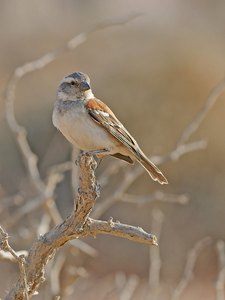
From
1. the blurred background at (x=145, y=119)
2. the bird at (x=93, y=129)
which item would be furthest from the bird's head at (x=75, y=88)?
the blurred background at (x=145, y=119)

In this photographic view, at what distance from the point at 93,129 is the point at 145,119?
11.7 meters

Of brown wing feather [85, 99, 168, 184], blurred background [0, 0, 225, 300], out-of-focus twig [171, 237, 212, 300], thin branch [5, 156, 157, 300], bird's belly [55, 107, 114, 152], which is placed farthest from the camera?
blurred background [0, 0, 225, 300]

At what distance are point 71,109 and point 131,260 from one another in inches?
409

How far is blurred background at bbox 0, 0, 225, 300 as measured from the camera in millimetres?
14773

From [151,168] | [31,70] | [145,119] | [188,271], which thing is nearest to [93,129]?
[151,168]

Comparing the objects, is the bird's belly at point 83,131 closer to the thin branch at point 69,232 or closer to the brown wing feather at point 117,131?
the brown wing feather at point 117,131

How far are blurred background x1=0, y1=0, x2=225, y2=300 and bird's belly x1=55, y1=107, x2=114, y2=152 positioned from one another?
6.52m

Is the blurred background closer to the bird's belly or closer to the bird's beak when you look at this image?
the bird's beak

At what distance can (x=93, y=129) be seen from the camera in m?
5.49

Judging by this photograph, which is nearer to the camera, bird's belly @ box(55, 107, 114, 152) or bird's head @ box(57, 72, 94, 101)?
bird's belly @ box(55, 107, 114, 152)

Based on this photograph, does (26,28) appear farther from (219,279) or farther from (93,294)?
(219,279)

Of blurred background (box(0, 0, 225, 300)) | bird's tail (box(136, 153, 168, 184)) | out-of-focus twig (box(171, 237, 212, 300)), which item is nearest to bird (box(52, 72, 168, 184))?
bird's tail (box(136, 153, 168, 184))

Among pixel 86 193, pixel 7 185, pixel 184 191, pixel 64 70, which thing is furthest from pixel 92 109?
pixel 64 70

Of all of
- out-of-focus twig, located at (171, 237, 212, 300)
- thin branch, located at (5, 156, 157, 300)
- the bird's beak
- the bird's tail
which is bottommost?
out-of-focus twig, located at (171, 237, 212, 300)
